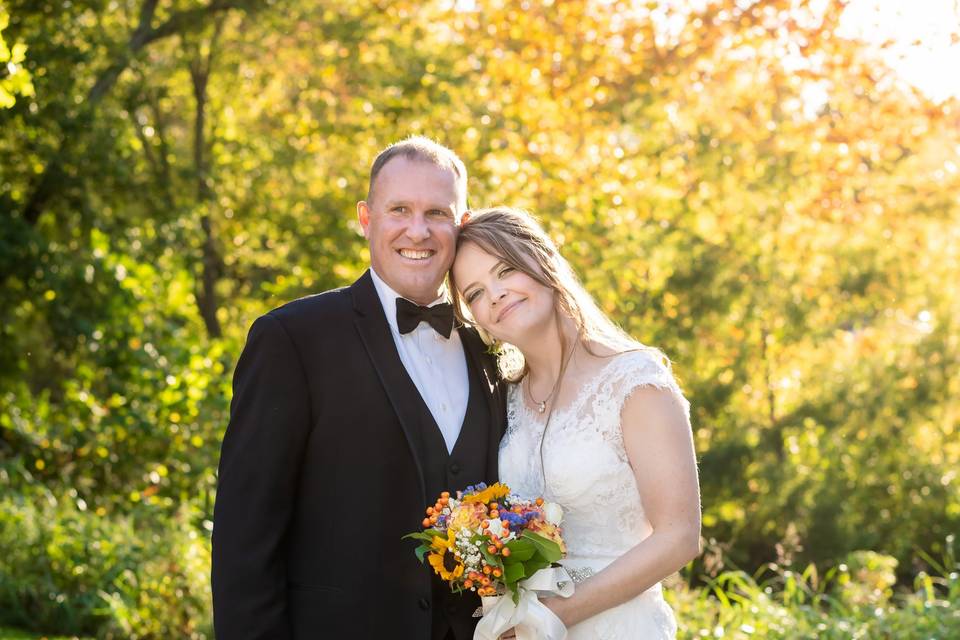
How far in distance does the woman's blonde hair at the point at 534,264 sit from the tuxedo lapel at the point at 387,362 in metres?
0.32

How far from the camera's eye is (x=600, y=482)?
133 inches

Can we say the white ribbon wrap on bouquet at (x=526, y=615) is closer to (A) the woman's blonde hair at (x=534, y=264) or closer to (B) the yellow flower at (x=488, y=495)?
(B) the yellow flower at (x=488, y=495)

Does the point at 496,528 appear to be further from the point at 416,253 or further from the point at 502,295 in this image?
the point at 416,253

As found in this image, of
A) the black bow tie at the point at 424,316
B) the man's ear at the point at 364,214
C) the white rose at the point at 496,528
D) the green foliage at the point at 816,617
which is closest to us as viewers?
the white rose at the point at 496,528

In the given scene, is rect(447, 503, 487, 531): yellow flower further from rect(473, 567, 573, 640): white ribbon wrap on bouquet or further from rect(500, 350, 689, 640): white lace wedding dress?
rect(500, 350, 689, 640): white lace wedding dress

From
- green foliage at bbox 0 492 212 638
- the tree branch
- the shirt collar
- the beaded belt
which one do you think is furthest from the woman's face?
the tree branch

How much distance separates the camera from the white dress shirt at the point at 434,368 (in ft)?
11.1

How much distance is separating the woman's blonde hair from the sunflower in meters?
0.94

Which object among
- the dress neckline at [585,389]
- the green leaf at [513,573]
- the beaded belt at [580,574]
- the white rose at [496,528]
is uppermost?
the dress neckline at [585,389]

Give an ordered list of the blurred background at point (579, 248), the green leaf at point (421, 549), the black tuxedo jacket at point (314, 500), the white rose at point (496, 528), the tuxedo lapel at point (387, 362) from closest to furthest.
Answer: the white rose at point (496, 528), the green leaf at point (421, 549), the black tuxedo jacket at point (314, 500), the tuxedo lapel at point (387, 362), the blurred background at point (579, 248)

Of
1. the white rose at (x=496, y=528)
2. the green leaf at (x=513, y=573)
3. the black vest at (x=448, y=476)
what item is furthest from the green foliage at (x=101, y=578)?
the white rose at (x=496, y=528)

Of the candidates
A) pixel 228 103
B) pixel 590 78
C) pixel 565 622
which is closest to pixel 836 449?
pixel 590 78

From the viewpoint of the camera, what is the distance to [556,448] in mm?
3443

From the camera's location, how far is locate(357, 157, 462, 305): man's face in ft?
11.4
